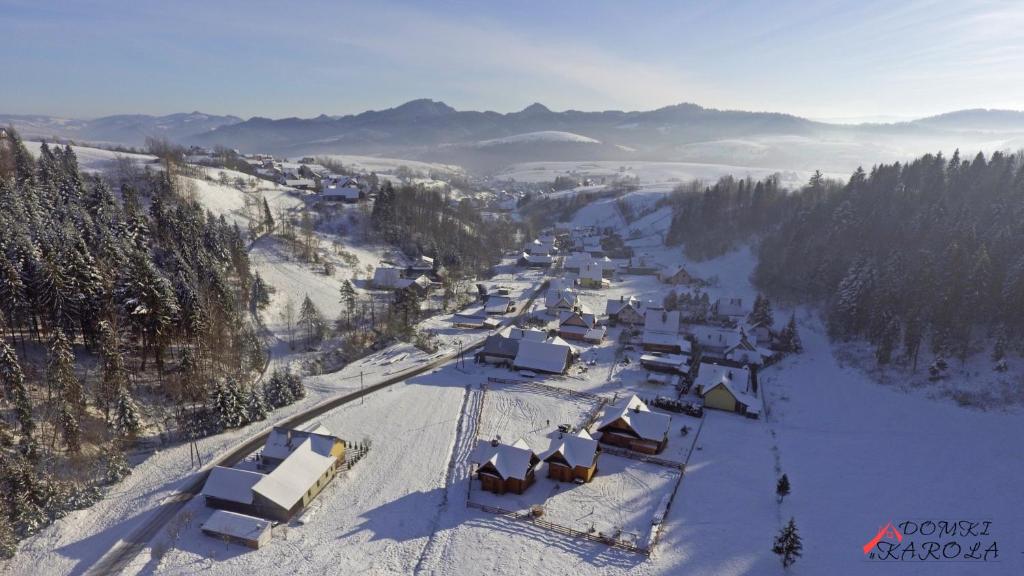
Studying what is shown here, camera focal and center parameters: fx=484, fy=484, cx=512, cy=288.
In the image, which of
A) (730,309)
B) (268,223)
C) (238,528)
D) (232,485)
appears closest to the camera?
(238,528)

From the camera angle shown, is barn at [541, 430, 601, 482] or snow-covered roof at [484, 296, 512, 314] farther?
snow-covered roof at [484, 296, 512, 314]

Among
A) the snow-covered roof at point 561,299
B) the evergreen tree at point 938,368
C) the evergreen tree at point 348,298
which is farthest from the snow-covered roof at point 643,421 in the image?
the evergreen tree at point 348,298

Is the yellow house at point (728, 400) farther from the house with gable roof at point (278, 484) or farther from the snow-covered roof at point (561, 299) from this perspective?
the house with gable roof at point (278, 484)

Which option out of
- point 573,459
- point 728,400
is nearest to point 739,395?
point 728,400

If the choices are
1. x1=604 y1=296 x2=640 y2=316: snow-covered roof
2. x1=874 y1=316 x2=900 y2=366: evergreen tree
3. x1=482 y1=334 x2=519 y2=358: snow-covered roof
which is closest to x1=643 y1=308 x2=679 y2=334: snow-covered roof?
x1=604 y1=296 x2=640 y2=316: snow-covered roof

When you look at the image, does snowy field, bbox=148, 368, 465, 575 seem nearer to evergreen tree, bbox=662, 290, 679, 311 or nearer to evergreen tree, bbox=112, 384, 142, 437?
evergreen tree, bbox=112, 384, 142, 437

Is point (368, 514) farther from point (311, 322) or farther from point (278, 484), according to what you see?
point (311, 322)

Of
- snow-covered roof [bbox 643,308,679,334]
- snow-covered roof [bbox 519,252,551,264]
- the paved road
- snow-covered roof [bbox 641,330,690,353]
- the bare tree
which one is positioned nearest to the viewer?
the paved road
